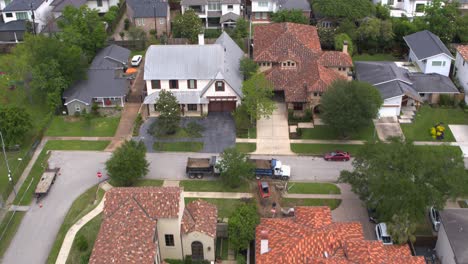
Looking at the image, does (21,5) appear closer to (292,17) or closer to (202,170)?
(292,17)

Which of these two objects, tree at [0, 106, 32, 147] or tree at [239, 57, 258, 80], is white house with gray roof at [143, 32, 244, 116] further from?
tree at [0, 106, 32, 147]

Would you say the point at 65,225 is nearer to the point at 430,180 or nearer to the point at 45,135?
the point at 45,135

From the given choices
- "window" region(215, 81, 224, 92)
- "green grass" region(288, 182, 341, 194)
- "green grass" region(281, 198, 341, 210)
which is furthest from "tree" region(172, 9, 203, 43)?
"green grass" region(281, 198, 341, 210)

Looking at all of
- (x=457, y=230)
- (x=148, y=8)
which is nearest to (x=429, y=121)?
(x=457, y=230)

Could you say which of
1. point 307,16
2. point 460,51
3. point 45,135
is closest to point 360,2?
point 307,16

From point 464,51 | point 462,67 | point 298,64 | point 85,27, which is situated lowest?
point 462,67
